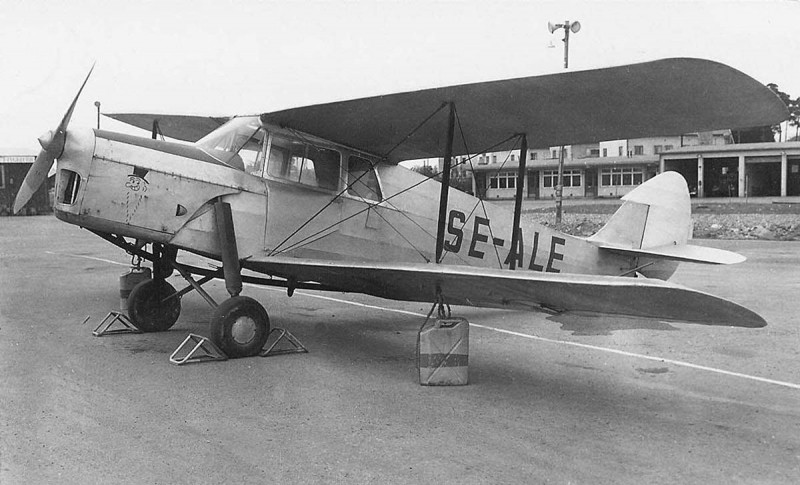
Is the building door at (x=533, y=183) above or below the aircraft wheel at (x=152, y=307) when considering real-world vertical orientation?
above

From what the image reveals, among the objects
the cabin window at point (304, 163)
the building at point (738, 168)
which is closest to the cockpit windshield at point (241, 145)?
the cabin window at point (304, 163)

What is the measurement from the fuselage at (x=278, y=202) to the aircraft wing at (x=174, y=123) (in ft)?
8.12

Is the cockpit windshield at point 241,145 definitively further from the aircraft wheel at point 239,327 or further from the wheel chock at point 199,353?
the wheel chock at point 199,353

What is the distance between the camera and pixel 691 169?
56.2 meters

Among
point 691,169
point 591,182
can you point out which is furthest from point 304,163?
point 591,182

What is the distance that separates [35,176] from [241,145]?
6.59 feet

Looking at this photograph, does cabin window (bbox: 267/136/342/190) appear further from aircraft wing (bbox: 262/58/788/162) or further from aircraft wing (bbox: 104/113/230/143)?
aircraft wing (bbox: 104/113/230/143)

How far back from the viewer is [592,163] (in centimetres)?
5481

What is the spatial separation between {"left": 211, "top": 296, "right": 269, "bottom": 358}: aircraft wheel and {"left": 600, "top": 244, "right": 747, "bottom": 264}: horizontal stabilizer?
4.89 metres

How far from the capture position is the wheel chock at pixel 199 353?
6.56 metres

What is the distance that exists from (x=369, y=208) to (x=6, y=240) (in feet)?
71.8

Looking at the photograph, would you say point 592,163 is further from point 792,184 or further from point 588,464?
point 588,464

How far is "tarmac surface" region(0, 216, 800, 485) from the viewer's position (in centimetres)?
397

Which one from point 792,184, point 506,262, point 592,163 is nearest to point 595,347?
point 506,262
